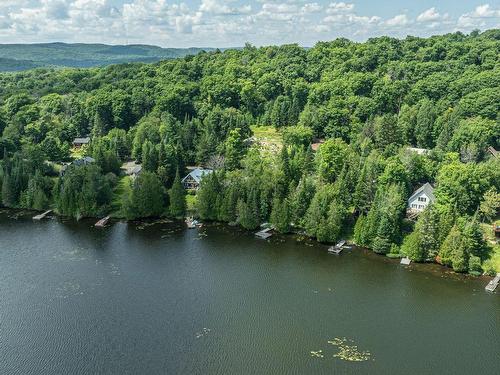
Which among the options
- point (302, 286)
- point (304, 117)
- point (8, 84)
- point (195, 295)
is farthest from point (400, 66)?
point (8, 84)

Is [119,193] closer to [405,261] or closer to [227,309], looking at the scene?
[227,309]

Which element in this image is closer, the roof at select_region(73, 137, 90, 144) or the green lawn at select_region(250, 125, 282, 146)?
the green lawn at select_region(250, 125, 282, 146)

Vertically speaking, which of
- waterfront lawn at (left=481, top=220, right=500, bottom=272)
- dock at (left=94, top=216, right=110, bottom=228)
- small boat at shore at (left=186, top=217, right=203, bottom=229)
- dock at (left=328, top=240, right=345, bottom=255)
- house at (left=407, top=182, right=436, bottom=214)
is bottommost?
dock at (left=94, top=216, right=110, bottom=228)

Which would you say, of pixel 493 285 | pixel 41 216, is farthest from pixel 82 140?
pixel 493 285

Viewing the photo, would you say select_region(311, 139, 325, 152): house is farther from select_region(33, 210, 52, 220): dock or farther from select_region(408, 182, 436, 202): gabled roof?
select_region(33, 210, 52, 220): dock

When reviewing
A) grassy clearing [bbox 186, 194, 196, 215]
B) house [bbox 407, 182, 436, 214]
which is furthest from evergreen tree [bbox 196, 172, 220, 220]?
house [bbox 407, 182, 436, 214]

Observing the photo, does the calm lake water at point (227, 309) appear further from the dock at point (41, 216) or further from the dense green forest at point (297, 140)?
the dock at point (41, 216)

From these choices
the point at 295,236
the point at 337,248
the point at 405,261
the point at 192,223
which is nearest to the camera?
the point at 405,261

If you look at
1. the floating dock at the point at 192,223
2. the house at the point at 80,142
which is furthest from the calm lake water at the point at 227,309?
the house at the point at 80,142
